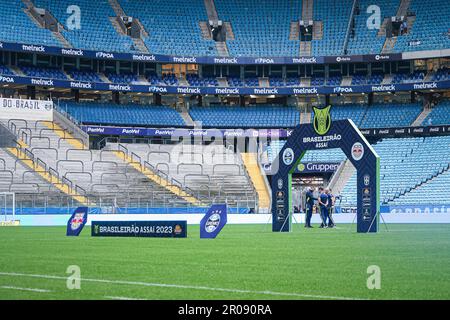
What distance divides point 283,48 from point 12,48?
2500 cm

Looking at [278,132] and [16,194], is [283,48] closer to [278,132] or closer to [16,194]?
[278,132]

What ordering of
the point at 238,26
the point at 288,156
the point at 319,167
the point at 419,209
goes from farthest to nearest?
the point at 238,26 < the point at 319,167 < the point at 419,209 < the point at 288,156

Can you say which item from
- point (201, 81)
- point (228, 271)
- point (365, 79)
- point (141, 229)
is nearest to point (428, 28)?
point (365, 79)

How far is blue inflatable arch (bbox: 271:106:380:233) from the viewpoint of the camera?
3142cm

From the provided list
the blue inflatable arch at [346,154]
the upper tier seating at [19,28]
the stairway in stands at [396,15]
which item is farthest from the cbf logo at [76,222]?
the stairway in stands at [396,15]

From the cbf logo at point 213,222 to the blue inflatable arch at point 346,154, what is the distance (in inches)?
257

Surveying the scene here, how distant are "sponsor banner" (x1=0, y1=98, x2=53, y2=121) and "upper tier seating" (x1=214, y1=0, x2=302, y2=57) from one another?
20661 mm

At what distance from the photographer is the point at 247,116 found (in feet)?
242

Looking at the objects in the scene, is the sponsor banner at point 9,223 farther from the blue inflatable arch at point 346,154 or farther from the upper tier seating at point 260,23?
the upper tier seating at point 260,23

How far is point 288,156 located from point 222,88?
3839 cm

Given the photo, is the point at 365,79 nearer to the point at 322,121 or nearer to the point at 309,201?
→ the point at 309,201

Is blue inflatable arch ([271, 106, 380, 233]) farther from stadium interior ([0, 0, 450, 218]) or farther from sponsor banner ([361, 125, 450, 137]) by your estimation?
sponsor banner ([361, 125, 450, 137])
